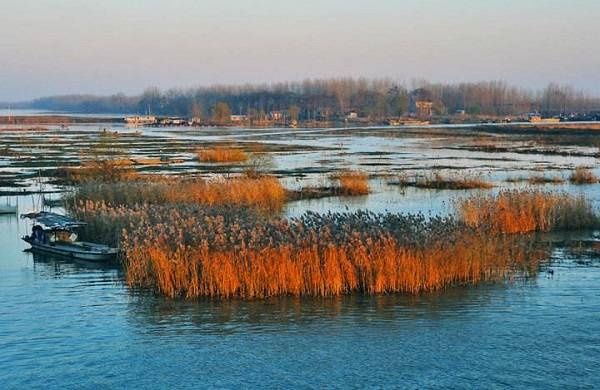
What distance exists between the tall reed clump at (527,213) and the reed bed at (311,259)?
4107 millimetres

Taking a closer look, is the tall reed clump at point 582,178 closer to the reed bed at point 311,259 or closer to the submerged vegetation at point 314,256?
the submerged vegetation at point 314,256

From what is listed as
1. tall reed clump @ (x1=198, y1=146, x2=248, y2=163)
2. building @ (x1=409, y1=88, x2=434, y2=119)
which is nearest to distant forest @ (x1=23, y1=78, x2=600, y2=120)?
building @ (x1=409, y1=88, x2=434, y2=119)

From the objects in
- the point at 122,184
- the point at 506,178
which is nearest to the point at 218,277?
the point at 122,184

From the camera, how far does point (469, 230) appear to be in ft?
60.7

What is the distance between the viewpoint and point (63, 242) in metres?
22.5

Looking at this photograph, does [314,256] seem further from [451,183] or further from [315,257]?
[451,183]

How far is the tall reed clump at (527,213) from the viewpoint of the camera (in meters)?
22.7

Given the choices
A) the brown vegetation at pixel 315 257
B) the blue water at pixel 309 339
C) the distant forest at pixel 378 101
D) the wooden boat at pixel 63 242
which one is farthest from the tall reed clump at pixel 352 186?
the distant forest at pixel 378 101

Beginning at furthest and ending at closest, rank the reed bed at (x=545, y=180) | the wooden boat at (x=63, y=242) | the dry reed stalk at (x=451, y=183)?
the reed bed at (x=545, y=180), the dry reed stalk at (x=451, y=183), the wooden boat at (x=63, y=242)

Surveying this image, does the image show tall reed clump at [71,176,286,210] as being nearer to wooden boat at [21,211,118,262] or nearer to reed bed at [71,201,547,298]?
wooden boat at [21,211,118,262]

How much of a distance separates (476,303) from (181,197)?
1361 centimetres

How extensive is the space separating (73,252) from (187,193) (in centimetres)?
630

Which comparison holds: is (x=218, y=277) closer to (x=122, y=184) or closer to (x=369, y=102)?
(x=122, y=184)

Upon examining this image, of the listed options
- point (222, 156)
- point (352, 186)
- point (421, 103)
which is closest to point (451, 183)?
point (352, 186)
